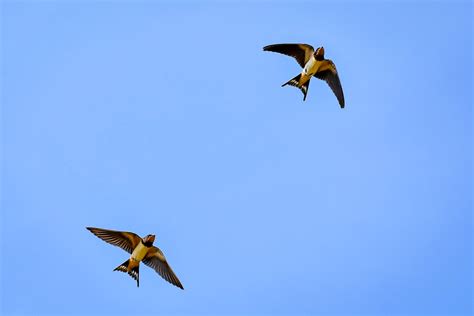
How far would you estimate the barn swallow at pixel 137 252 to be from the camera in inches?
588

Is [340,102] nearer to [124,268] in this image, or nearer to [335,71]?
[335,71]

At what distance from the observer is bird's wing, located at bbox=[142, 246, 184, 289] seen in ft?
49.9

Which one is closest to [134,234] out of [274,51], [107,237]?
[107,237]

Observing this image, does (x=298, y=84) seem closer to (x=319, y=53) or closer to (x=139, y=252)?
(x=319, y=53)

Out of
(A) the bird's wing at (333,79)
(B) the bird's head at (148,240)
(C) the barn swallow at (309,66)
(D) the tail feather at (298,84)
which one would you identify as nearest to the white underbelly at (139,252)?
(B) the bird's head at (148,240)

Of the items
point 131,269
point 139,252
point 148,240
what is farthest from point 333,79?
point 131,269

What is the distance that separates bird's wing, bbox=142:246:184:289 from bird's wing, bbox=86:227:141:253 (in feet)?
1.13

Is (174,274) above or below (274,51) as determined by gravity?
below

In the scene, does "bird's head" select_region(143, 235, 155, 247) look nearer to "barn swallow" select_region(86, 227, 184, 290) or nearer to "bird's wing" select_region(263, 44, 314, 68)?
"barn swallow" select_region(86, 227, 184, 290)

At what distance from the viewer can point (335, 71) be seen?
16.3 m

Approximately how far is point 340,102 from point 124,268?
16.7 ft

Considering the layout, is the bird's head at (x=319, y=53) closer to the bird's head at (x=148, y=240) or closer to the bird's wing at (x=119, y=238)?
the bird's head at (x=148, y=240)

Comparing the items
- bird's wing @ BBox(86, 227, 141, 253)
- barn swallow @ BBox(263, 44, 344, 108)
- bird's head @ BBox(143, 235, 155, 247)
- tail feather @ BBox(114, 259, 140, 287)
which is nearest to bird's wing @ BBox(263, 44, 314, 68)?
barn swallow @ BBox(263, 44, 344, 108)

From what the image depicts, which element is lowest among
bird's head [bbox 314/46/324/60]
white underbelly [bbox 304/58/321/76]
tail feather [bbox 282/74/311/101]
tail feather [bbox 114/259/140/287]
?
tail feather [bbox 114/259/140/287]
